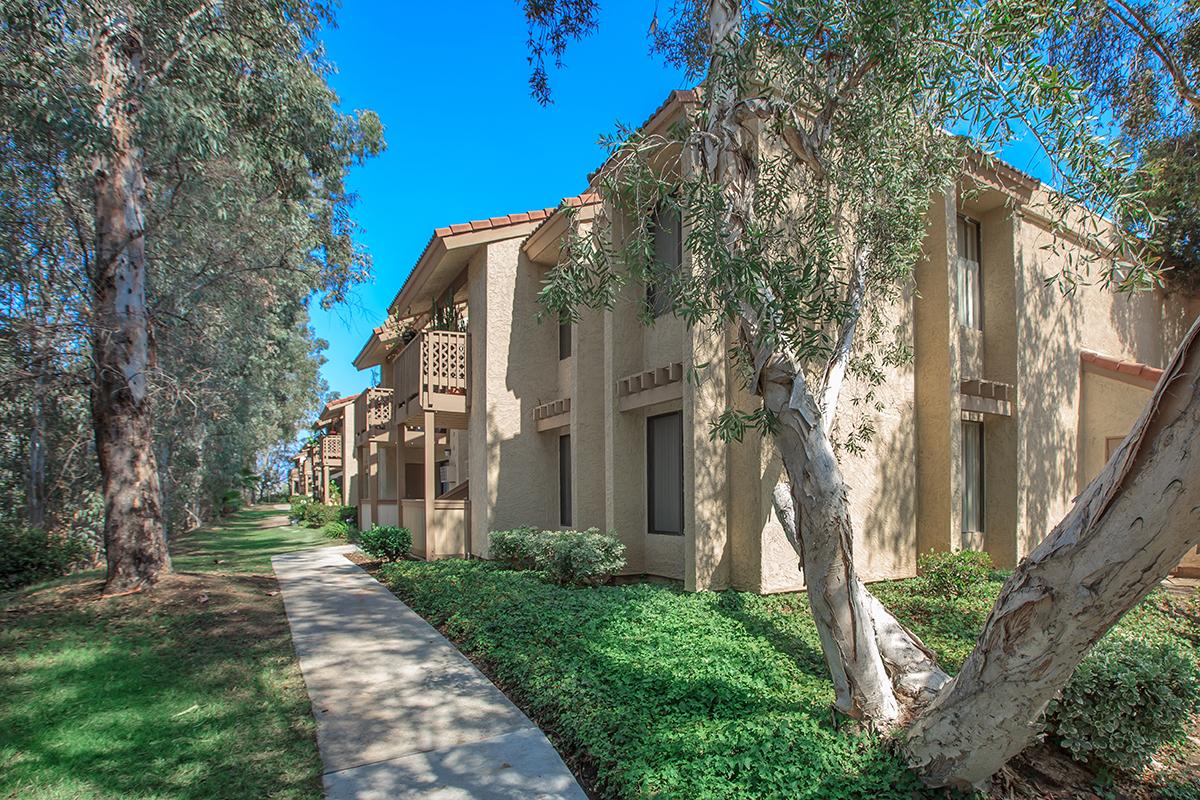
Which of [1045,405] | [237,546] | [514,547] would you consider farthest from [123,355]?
[1045,405]

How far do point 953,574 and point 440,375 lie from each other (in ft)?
33.0

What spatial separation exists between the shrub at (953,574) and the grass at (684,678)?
0.72 ft

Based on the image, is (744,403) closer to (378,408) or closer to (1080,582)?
(1080,582)

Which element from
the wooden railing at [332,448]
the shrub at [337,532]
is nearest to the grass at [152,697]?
the shrub at [337,532]

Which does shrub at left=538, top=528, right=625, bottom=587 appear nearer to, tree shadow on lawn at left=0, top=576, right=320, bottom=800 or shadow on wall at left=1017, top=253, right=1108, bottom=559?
tree shadow on lawn at left=0, top=576, right=320, bottom=800

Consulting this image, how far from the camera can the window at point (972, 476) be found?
11.9 meters

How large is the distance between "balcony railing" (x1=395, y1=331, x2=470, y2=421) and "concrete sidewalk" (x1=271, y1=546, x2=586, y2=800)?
5680 millimetres

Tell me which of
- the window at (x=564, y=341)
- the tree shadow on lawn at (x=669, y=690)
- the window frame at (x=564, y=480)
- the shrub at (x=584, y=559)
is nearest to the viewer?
the tree shadow on lawn at (x=669, y=690)

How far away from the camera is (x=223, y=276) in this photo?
451 inches

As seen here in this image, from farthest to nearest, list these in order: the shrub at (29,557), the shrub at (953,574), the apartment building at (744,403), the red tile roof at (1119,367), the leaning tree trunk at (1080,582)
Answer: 1. the red tile roof at (1119,367)
2. the shrub at (29,557)
3. the apartment building at (744,403)
4. the shrub at (953,574)
5. the leaning tree trunk at (1080,582)

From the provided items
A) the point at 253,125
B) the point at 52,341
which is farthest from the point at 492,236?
the point at 52,341

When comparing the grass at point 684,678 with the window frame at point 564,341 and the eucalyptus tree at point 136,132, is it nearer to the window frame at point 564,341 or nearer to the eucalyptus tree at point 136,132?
the eucalyptus tree at point 136,132

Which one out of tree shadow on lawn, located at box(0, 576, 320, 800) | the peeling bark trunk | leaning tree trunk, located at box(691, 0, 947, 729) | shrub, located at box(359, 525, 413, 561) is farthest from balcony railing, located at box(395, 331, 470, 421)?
the peeling bark trunk

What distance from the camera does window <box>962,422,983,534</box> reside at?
→ 11883 mm
